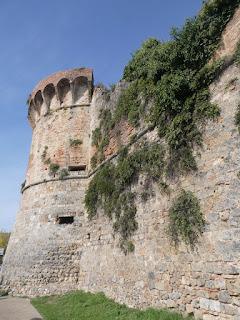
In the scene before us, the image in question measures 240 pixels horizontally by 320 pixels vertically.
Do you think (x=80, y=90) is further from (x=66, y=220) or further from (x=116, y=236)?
(x=116, y=236)

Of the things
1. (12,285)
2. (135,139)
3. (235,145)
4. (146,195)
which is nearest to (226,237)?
(235,145)

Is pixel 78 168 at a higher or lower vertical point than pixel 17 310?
higher

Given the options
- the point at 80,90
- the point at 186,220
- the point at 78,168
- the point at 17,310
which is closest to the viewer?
the point at 186,220

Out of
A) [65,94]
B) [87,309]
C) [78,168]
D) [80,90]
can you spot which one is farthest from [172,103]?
[65,94]

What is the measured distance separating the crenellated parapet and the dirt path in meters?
8.00

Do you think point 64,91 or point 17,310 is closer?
point 17,310

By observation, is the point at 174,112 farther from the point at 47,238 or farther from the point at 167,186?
the point at 47,238

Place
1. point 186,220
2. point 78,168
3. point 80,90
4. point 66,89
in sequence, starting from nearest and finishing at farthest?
point 186,220 < point 78,168 < point 80,90 < point 66,89

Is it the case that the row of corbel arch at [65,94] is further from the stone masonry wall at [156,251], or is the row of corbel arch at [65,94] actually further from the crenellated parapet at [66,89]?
the stone masonry wall at [156,251]

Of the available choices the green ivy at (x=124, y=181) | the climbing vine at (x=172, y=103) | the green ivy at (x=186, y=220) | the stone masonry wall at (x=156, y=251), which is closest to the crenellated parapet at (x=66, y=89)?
the stone masonry wall at (x=156, y=251)

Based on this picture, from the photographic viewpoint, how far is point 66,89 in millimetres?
15203

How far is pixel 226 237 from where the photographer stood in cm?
586

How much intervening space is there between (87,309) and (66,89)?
9656mm

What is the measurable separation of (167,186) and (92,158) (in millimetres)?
5719
